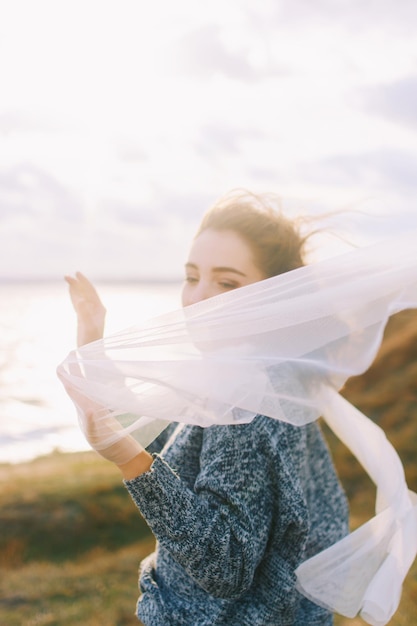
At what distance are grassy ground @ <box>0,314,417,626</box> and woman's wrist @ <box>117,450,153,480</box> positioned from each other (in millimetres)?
4121

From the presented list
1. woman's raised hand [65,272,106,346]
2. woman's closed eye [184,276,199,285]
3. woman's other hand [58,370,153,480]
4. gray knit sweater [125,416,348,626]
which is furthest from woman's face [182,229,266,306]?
woman's other hand [58,370,153,480]

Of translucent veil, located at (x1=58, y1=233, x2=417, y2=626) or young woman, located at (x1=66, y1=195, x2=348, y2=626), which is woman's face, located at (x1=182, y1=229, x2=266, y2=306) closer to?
young woman, located at (x1=66, y1=195, x2=348, y2=626)

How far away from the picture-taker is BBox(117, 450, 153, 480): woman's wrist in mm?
1970

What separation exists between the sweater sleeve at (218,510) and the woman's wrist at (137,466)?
26 mm

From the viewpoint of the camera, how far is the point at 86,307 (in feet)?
8.06

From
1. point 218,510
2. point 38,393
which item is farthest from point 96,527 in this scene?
point 38,393

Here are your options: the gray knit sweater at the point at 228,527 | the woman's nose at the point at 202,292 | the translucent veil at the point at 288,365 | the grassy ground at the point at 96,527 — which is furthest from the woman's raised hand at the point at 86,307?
the grassy ground at the point at 96,527

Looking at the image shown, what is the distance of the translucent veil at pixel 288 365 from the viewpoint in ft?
6.78

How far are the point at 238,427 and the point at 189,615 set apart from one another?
75 centimetres

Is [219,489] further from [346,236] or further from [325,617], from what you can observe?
[346,236]

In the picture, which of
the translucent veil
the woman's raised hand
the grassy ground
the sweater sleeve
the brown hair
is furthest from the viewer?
the grassy ground

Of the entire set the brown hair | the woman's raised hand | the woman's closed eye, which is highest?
the brown hair

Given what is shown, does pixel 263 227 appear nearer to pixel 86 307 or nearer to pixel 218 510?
pixel 86 307

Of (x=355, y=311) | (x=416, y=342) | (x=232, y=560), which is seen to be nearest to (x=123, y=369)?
(x=232, y=560)
